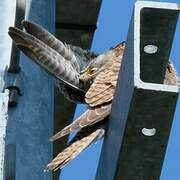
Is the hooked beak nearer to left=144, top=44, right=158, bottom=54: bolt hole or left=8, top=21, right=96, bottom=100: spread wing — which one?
left=8, top=21, right=96, bottom=100: spread wing

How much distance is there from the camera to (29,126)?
13.0 ft

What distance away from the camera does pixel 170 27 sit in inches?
125

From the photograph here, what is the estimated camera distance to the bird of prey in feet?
14.5

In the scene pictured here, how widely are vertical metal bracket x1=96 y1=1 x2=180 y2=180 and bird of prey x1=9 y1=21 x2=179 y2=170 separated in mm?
749

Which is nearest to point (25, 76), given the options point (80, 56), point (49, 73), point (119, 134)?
point (49, 73)

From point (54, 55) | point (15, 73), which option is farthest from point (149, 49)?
point (54, 55)

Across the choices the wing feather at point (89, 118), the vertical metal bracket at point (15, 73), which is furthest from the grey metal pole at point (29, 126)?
the wing feather at point (89, 118)

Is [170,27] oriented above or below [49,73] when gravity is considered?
above

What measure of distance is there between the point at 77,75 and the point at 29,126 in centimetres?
177

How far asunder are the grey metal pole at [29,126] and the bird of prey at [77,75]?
62 millimetres

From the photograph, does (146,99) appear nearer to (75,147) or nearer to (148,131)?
(148,131)

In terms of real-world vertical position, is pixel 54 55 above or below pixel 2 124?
below

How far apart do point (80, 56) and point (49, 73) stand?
4.36 feet

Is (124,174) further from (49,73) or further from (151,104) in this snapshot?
(49,73)
